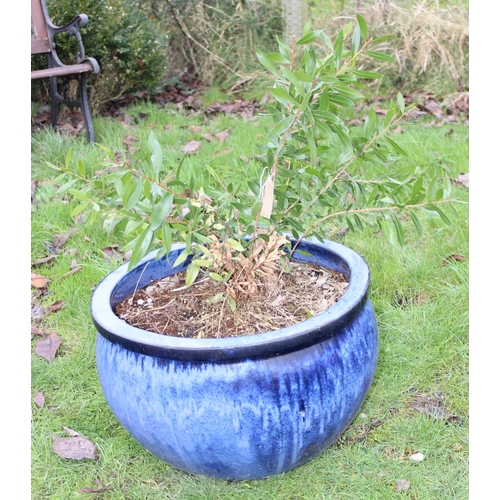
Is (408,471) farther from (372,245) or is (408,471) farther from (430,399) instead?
(372,245)

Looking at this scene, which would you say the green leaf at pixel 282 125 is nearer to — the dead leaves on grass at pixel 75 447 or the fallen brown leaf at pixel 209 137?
the dead leaves on grass at pixel 75 447

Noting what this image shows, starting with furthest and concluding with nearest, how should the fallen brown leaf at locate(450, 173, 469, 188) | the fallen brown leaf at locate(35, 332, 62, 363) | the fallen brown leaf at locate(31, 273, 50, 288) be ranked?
the fallen brown leaf at locate(450, 173, 469, 188) < the fallen brown leaf at locate(31, 273, 50, 288) < the fallen brown leaf at locate(35, 332, 62, 363)

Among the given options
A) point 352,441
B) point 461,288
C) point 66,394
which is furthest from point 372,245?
point 66,394

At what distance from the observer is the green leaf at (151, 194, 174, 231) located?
4.77 feet

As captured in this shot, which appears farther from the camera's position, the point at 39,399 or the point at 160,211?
the point at 39,399

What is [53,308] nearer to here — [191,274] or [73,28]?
[191,274]

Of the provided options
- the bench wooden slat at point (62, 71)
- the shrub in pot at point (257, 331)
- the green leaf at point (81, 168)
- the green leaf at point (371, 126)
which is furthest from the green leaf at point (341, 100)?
the bench wooden slat at point (62, 71)

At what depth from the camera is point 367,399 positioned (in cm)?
214

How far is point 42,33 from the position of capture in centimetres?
464

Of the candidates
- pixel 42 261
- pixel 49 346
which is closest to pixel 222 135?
pixel 42 261

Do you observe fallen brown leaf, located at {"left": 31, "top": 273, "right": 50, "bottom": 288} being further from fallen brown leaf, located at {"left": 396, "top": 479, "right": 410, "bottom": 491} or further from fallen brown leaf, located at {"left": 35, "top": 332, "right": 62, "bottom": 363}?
fallen brown leaf, located at {"left": 396, "top": 479, "right": 410, "bottom": 491}

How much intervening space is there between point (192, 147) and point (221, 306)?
8.22 ft

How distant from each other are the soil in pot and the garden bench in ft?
9.01

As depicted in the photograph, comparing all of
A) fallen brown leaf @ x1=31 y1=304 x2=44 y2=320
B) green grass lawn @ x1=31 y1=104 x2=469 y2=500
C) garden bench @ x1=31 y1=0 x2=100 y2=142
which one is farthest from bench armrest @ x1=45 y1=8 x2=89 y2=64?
fallen brown leaf @ x1=31 y1=304 x2=44 y2=320
